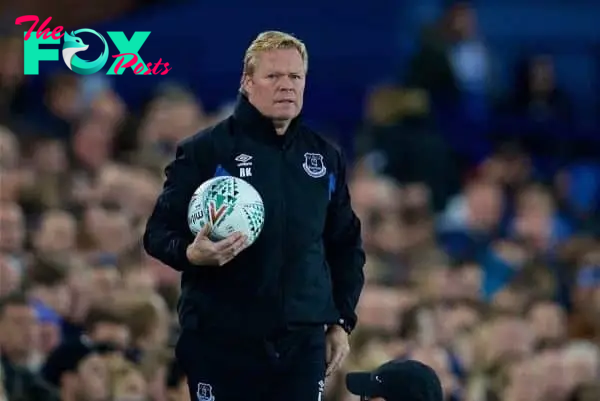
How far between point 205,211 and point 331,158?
67 centimetres

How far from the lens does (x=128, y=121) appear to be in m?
14.8

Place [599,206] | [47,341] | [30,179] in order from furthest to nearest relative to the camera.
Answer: [599,206] < [30,179] < [47,341]

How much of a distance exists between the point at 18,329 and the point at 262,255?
9.81 ft

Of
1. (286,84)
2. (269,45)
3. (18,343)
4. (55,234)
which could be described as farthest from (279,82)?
(55,234)

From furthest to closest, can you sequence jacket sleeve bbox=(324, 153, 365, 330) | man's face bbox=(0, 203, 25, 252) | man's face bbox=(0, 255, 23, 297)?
man's face bbox=(0, 203, 25, 252) → man's face bbox=(0, 255, 23, 297) → jacket sleeve bbox=(324, 153, 365, 330)

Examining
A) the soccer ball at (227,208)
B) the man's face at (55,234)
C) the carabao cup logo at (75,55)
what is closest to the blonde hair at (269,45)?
the soccer ball at (227,208)

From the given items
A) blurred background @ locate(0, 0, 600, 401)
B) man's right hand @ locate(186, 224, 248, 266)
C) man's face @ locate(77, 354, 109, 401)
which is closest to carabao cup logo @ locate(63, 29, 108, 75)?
blurred background @ locate(0, 0, 600, 401)

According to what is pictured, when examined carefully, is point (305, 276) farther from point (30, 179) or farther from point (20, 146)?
point (20, 146)

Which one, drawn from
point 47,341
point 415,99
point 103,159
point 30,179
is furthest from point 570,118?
point 47,341

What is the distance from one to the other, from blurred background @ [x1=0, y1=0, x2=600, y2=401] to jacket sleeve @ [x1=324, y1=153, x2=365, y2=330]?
92.0 inches

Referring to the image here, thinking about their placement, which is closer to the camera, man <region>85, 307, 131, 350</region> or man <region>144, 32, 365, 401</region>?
man <region>144, 32, 365, 401</region>

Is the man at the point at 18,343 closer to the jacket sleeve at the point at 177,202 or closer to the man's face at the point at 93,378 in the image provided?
the man's face at the point at 93,378

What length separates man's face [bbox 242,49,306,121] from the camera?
7.01 meters

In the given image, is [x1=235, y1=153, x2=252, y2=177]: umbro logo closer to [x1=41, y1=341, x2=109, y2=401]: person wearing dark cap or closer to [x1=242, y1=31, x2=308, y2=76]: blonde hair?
[x1=242, y1=31, x2=308, y2=76]: blonde hair
